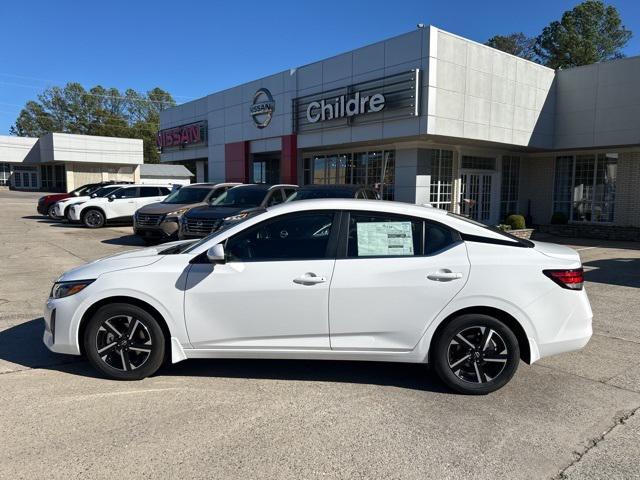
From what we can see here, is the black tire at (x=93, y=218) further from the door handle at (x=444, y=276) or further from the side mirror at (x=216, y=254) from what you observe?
the door handle at (x=444, y=276)

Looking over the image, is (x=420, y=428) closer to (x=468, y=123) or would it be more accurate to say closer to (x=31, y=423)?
(x=31, y=423)

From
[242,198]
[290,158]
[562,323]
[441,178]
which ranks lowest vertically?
[562,323]

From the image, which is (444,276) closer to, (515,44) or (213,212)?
(213,212)

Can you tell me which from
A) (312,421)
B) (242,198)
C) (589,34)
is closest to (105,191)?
(242,198)

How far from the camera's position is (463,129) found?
52.4 ft

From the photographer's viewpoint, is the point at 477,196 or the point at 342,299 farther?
the point at 477,196

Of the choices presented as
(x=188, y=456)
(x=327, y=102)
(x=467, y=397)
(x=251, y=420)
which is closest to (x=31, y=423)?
(x=188, y=456)

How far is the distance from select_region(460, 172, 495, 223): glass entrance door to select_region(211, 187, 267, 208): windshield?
922 centimetres

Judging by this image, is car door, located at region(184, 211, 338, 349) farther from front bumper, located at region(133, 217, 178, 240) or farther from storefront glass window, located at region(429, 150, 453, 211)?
storefront glass window, located at region(429, 150, 453, 211)

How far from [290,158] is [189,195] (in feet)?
23.9

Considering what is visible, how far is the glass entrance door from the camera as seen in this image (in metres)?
19.3

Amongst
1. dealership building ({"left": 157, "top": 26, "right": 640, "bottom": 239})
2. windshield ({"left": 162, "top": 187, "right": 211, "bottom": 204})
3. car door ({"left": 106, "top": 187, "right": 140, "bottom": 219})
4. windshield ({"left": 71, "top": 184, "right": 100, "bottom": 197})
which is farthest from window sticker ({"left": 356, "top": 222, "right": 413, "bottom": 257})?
windshield ({"left": 71, "top": 184, "right": 100, "bottom": 197})

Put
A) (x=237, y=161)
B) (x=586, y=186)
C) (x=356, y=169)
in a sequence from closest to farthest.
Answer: (x=586, y=186) → (x=356, y=169) → (x=237, y=161)

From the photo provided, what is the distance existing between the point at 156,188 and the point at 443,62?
1188 cm
